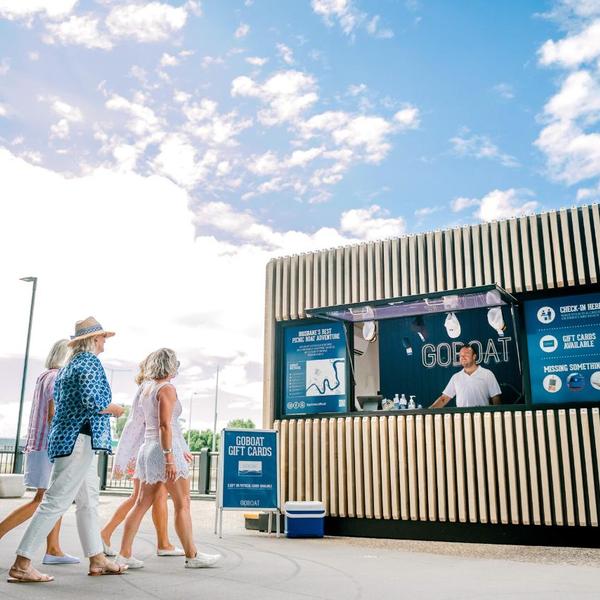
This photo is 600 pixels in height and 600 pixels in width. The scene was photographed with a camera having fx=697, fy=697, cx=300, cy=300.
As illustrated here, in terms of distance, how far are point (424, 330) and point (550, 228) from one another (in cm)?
231

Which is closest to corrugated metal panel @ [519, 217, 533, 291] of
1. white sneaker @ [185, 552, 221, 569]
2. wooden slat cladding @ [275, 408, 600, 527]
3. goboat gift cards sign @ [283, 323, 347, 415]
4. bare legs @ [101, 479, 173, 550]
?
wooden slat cladding @ [275, 408, 600, 527]

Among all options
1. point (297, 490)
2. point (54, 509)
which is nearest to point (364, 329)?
point (297, 490)

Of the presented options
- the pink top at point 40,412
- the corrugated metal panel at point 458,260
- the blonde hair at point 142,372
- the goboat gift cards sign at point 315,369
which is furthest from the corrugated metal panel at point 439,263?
the pink top at point 40,412

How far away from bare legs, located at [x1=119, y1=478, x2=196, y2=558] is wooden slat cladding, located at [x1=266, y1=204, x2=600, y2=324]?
4.93m

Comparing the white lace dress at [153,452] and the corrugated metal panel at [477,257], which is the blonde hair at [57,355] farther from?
the corrugated metal panel at [477,257]

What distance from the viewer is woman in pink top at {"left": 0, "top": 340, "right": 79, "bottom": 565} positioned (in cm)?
523

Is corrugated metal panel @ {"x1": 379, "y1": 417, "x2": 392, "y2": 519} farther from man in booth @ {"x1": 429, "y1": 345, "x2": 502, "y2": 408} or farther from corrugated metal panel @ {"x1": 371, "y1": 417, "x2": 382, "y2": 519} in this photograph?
man in booth @ {"x1": 429, "y1": 345, "x2": 502, "y2": 408}

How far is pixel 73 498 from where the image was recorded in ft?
15.5

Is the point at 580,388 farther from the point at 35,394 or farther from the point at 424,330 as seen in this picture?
the point at 35,394

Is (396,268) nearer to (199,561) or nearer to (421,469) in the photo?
(421,469)

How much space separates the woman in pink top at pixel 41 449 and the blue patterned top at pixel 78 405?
23.6 inches

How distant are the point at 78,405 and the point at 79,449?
0.30 metres

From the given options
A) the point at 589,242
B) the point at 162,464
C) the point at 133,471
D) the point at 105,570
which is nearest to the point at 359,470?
the point at 133,471

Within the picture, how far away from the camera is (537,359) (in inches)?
333
